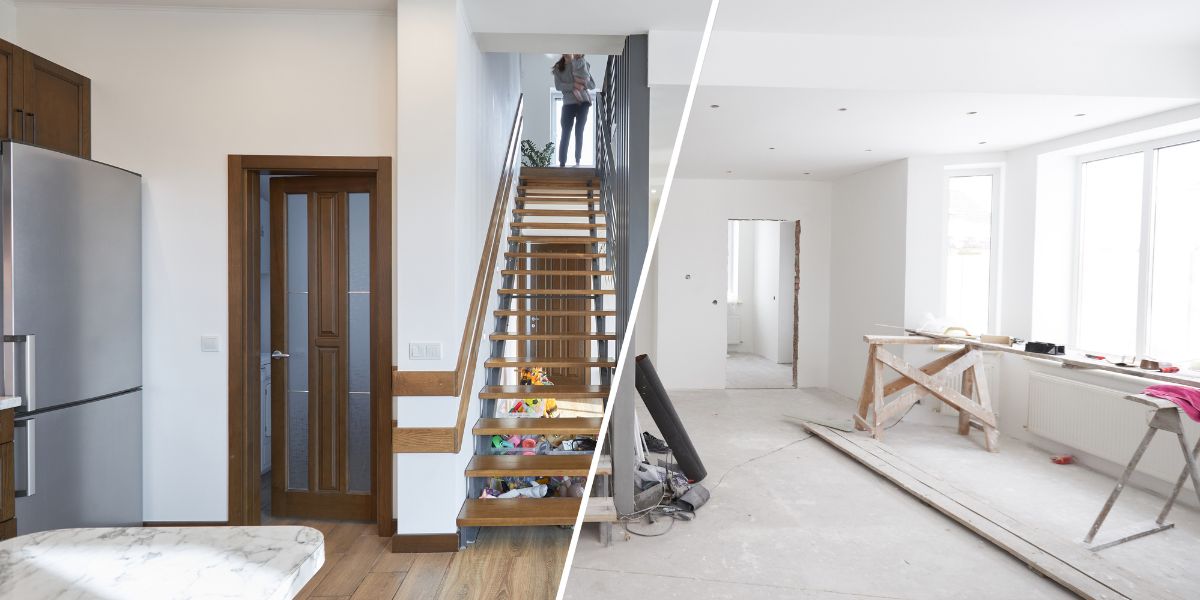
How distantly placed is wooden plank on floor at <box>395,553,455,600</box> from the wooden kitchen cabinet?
155 cm

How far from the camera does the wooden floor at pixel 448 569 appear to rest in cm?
161

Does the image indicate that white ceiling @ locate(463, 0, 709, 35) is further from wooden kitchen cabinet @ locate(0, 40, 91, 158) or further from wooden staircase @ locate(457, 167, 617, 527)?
wooden kitchen cabinet @ locate(0, 40, 91, 158)

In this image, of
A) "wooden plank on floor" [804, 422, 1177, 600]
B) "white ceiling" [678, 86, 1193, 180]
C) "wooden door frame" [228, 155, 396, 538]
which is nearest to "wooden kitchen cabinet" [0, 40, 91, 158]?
"wooden door frame" [228, 155, 396, 538]

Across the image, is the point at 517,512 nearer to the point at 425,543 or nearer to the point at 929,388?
the point at 425,543

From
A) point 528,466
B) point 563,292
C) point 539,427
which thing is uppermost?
point 563,292

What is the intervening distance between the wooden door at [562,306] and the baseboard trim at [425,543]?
1106 millimetres

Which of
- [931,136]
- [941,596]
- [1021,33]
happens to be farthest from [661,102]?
[931,136]

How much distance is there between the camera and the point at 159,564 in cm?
48

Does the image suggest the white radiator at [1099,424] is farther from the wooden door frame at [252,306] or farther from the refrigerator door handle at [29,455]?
the refrigerator door handle at [29,455]

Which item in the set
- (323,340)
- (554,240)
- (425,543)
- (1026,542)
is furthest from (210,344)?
(1026,542)

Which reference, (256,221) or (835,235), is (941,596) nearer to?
(256,221)

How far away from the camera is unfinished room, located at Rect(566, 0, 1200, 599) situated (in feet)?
4.04

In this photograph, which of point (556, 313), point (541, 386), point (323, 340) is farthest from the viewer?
point (556, 313)

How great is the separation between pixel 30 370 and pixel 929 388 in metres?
3.19
